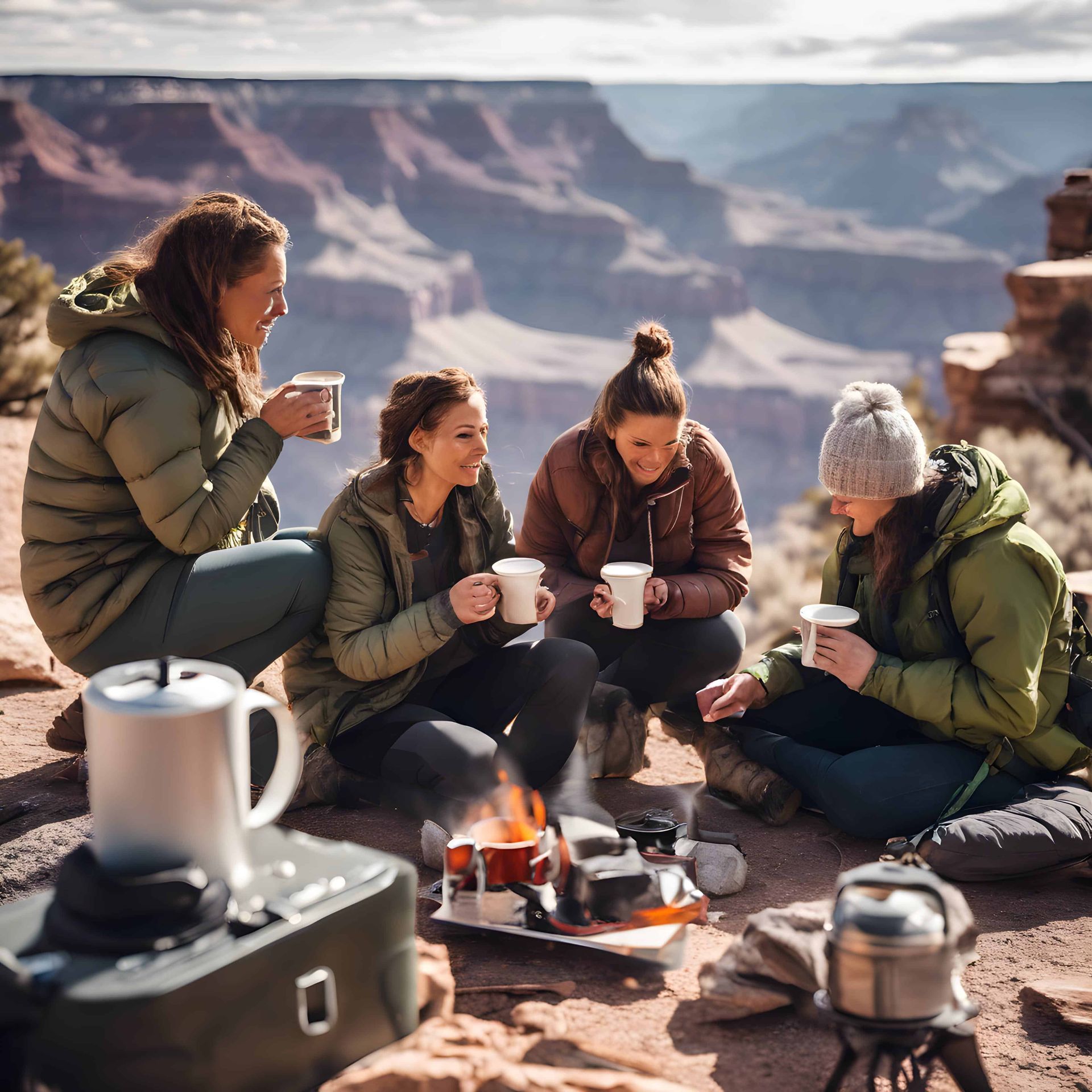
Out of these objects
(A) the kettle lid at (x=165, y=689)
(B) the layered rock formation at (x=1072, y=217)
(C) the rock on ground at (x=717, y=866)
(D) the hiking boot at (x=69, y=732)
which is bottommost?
(C) the rock on ground at (x=717, y=866)

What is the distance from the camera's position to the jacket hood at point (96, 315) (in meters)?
3.06

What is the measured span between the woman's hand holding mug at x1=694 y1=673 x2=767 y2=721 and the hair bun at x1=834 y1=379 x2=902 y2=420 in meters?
0.80

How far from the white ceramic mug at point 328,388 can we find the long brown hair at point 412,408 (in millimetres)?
152

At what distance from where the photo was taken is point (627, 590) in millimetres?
3309

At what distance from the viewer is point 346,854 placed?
75.1 inches

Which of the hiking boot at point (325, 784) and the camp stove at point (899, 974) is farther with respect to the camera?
the hiking boot at point (325, 784)

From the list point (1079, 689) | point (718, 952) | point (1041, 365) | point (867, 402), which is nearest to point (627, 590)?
point (867, 402)

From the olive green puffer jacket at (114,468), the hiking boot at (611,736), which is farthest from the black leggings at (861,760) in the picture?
the olive green puffer jacket at (114,468)

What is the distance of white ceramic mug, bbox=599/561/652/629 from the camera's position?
329 cm

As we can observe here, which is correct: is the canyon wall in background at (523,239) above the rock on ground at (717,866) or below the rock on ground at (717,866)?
above

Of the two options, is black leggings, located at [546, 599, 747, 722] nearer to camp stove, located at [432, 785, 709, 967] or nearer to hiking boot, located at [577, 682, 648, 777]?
hiking boot, located at [577, 682, 648, 777]

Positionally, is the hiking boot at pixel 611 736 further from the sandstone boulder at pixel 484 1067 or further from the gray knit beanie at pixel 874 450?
the sandstone boulder at pixel 484 1067

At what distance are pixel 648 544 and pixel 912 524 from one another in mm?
910

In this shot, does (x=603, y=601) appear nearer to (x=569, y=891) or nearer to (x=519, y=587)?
(x=519, y=587)
